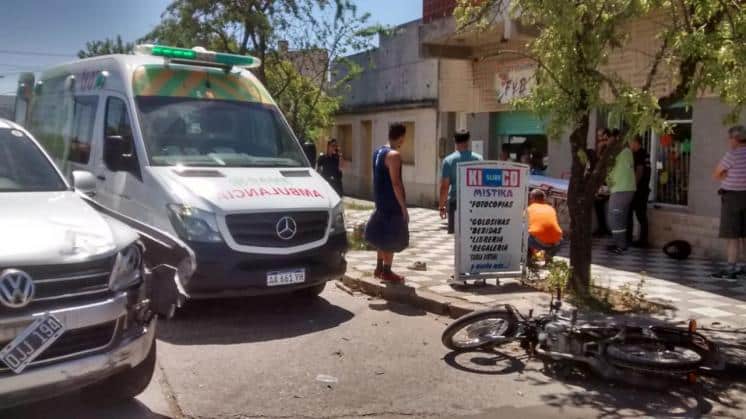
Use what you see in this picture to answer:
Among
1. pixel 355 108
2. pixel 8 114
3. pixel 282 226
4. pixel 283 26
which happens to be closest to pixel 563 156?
pixel 283 26

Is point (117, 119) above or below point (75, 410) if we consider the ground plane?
above

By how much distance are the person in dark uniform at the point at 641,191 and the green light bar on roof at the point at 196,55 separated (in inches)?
246

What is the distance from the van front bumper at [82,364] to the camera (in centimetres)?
377

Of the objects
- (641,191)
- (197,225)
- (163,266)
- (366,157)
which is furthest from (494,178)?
(366,157)

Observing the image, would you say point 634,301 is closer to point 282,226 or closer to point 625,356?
point 625,356

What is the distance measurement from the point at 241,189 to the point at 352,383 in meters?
2.37

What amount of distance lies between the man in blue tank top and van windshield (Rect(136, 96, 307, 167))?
0.85m

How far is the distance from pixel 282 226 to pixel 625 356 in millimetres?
3178

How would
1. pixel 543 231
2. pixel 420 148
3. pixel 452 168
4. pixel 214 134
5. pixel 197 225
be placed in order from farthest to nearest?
1. pixel 420 148
2. pixel 452 168
3. pixel 543 231
4. pixel 214 134
5. pixel 197 225

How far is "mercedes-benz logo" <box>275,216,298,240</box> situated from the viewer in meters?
6.91

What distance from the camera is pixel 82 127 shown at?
8.72m

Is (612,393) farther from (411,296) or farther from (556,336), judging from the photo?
(411,296)

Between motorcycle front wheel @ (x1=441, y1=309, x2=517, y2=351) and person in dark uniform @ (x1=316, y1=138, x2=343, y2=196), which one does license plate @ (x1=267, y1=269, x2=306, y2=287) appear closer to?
motorcycle front wheel @ (x1=441, y1=309, x2=517, y2=351)

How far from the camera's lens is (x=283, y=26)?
44.4 ft
